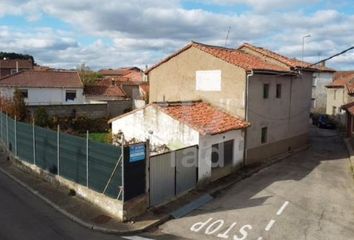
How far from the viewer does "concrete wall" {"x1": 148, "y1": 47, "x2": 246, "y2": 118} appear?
2086 cm

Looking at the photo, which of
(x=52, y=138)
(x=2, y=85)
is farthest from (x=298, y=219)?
(x=2, y=85)

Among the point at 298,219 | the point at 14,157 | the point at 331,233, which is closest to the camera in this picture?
the point at 331,233

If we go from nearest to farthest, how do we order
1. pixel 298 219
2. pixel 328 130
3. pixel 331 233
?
pixel 331 233 < pixel 298 219 < pixel 328 130

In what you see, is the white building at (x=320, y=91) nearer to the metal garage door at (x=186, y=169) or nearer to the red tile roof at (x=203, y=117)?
the red tile roof at (x=203, y=117)

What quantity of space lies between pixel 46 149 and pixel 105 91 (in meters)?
27.1

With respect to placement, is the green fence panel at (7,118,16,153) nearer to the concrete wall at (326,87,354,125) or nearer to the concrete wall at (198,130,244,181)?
the concrete wall at (198,130,244,181)

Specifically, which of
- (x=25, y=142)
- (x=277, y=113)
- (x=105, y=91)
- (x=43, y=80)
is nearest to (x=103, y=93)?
(x=105, y=91)

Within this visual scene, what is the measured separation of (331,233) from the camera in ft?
41.4

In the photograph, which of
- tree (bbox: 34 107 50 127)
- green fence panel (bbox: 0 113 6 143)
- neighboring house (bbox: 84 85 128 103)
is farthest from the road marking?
neighboring house (bbox: 84 85 128 103)

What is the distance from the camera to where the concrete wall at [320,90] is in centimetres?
5553

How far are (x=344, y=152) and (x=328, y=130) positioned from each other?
15174 millimetres

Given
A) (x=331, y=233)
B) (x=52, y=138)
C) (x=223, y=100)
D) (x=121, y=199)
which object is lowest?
(x=331, y=233)

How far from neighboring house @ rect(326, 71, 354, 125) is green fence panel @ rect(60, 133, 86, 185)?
3133 cm

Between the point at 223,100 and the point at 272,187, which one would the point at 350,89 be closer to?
the point at 223,100
